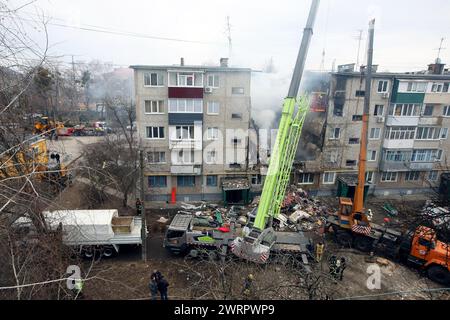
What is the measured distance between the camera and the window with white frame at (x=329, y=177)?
2527 centimetres

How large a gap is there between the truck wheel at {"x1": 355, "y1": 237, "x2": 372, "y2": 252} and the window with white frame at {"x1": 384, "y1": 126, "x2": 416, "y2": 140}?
12.5 m

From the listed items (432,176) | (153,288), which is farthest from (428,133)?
(153,288)

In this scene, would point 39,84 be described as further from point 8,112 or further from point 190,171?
point 190,171

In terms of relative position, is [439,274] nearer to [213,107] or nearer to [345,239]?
[345,239]

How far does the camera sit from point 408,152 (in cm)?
2519

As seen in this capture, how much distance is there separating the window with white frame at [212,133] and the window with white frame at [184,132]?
136 cm

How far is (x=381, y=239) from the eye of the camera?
51.5 ft

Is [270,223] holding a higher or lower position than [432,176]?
higher

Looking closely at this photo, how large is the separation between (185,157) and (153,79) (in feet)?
22.0

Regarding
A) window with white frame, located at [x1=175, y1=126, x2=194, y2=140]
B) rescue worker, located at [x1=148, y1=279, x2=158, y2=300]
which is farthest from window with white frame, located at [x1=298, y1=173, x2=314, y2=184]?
rescue worker, located at [x1=148, y1=279, x2=158, y2=300]

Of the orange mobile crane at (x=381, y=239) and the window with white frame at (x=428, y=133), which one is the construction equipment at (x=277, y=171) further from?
the window with white frame at (x=428, y=133)

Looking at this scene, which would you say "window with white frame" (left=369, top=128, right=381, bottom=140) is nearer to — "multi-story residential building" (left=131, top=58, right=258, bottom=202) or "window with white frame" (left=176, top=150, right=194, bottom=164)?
"multi-story residential building" (left=131, top=58, right=258, bottom=202)
